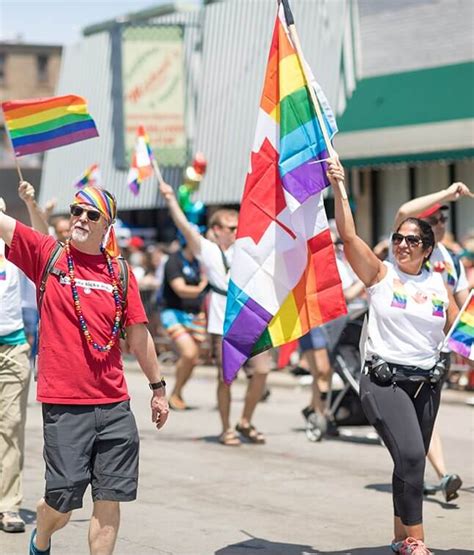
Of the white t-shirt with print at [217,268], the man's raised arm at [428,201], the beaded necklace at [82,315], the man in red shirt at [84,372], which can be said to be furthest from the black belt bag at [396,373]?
the white t-shirt with print at [217,268]

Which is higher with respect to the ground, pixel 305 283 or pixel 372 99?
pixel 372 99

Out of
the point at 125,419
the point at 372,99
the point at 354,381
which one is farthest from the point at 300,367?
the point at 125,419

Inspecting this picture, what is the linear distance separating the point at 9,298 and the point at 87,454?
2046mm

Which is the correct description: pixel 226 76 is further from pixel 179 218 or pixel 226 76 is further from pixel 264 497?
pixel 264 497

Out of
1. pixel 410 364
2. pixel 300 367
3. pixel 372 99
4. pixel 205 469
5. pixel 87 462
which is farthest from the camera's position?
pixel 372 99

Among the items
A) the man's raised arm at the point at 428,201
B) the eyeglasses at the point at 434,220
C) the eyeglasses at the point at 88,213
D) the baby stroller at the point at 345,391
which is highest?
the man's raised arm at the point at 428,201

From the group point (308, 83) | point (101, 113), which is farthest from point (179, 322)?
point (101, 113)

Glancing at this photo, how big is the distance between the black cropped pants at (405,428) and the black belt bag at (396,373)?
29 millimetres

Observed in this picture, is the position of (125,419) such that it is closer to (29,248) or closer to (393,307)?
(29,248)

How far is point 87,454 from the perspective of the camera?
6.22 meters

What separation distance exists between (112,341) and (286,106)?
6.62ft

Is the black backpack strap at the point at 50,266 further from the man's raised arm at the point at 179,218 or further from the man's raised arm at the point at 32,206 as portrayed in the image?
the man's raised arm at the point at 179,218

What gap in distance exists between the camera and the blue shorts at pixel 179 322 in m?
14.2

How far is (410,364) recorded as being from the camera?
7172mm
